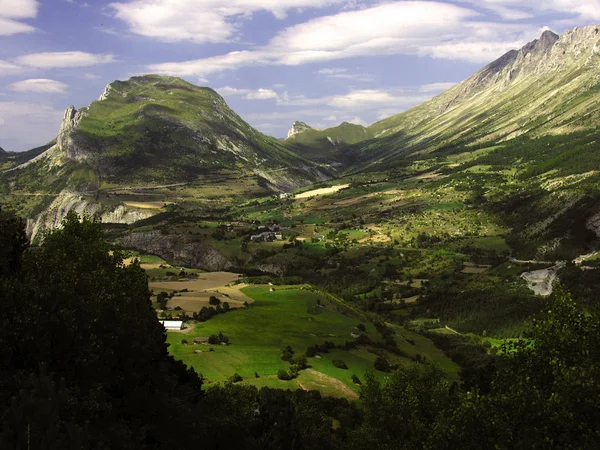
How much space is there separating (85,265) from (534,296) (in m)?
141

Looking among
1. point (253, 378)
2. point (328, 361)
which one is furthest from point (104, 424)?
point (328, 361)

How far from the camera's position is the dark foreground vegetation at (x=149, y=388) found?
2650cm

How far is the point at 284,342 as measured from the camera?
90500mm

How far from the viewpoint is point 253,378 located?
6850 centimetres

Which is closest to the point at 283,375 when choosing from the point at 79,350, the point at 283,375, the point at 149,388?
the point at 283,375

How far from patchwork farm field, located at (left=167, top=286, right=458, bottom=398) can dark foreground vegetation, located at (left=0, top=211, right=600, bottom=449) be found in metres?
22.8

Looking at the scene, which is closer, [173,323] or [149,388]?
[149,388]

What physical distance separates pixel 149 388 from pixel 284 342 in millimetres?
53393

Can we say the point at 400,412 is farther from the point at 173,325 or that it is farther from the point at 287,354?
the point at 173,325

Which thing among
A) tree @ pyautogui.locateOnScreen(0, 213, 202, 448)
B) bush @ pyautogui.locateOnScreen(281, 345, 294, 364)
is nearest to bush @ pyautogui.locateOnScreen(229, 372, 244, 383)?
bush @ pyautogui.locateOnScreen(281, 345, 294, 364)

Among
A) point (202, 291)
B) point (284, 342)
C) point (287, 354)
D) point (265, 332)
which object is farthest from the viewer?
point (202, 291)

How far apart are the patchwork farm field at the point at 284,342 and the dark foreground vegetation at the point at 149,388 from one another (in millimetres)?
22840

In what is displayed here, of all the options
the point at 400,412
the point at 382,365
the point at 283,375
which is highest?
the point at 400,412

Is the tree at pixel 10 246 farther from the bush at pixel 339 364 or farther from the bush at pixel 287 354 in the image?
the bush at pixel 339 364
